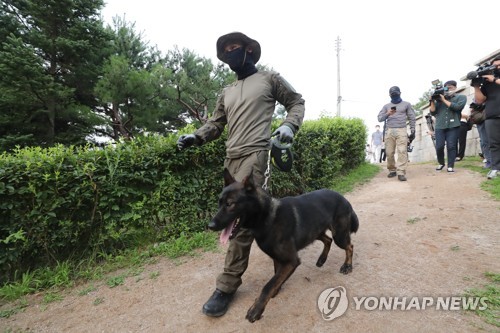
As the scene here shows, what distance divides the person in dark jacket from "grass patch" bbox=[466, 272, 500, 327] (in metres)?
2.02

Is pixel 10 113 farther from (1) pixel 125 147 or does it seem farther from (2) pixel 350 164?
(2) pixel 350 164

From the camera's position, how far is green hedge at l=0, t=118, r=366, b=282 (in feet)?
11.0

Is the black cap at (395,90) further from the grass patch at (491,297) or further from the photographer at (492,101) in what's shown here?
the grass patch at (491,297)

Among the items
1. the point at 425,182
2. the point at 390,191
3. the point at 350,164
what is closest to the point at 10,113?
the point at 350,164

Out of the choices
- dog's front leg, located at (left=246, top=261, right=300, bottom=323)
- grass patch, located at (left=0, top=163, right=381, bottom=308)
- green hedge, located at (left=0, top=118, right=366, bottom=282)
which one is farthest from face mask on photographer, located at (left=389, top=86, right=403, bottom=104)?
dog's front leg, located at (left=246, top=261, right=300, bottom=323)

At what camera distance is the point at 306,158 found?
647cm

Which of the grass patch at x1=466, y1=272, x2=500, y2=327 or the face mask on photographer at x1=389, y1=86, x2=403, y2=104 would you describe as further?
the face mask on photographer at x1=389, y1=86, x2=403, y2=104

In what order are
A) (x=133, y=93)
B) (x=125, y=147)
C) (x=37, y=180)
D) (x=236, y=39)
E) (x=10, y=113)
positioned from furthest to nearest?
1. (x=133, y=93)
2. (x=10, y=113)
3. (x=125, y=147)
4. (x=37, y=180)
5. (x=236, y=39)

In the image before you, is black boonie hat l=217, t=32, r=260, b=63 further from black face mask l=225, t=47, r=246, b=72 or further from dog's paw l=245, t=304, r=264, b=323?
dog's paw l=245, t=304, r=264, b=323

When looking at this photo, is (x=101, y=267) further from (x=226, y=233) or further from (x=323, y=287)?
(x=323, y=287)

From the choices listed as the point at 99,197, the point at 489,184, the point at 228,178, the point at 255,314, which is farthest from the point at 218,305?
the point at 489,184

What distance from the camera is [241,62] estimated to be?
2.84 meters

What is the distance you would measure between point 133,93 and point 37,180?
12.3 m

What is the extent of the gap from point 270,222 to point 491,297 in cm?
203
